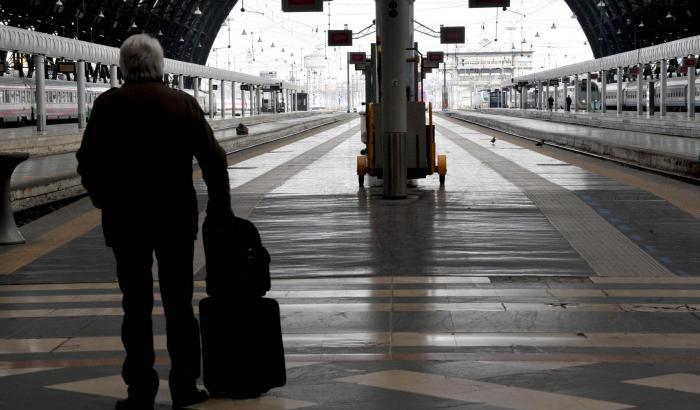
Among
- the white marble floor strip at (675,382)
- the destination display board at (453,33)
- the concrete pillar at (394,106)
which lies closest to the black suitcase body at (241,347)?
the white marble floor strip at (675,382)

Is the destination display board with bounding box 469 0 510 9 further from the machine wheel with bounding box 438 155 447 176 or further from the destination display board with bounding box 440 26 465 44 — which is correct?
the destination display board with bounding box 440 26 465 44

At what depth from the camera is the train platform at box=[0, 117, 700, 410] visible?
17.9ft

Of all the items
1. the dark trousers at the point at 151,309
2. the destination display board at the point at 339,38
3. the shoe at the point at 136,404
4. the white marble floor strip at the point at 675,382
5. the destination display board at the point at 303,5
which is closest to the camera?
the shoe at the point at 136,404

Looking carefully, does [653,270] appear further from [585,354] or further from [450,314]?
[585,354]

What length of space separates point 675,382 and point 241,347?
2.23 m

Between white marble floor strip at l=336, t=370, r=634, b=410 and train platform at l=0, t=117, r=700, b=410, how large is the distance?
15 mm

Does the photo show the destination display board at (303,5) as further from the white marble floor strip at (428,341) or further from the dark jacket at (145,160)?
the dark jacket at (145,160)

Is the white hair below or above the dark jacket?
above

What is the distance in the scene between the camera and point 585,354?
Answer: 626cm

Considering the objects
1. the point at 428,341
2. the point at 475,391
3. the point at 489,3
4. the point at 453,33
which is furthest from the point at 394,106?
the point at 453,33

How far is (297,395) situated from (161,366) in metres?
1.08

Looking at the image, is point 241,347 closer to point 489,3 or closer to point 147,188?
point 147,188

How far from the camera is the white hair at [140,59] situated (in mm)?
5137

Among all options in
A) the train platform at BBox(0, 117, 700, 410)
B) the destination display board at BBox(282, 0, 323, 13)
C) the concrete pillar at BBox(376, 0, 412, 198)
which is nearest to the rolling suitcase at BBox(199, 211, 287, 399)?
the train platform at BBox(0, 117, 700, 410)
